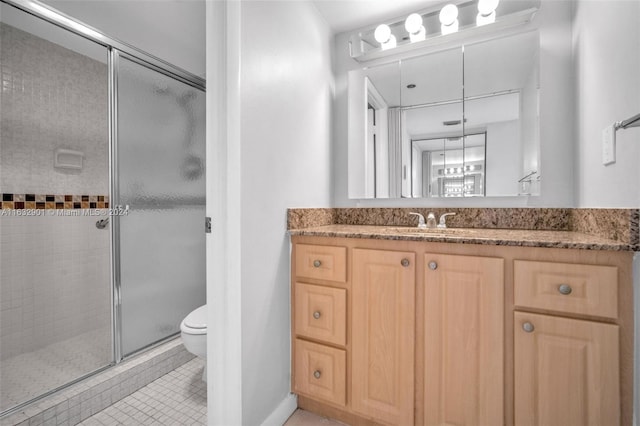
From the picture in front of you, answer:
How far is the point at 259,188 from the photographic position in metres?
1.23

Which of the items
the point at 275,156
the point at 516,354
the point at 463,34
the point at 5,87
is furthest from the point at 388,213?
the point at 5,87

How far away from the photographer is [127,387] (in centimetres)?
158

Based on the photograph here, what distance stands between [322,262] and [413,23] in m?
1.49

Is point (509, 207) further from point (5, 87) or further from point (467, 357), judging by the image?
point (5, 87)

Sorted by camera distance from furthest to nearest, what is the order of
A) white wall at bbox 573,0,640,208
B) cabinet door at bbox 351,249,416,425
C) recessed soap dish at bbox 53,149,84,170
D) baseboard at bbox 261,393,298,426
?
recessed soap dish at bbox 53,149,84,170
baseboard at bbox 261,393,298,426
cabinet door at bbox 351,249,416,425
white wall at bbox 573,0,640,208

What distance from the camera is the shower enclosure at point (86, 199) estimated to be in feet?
5.80

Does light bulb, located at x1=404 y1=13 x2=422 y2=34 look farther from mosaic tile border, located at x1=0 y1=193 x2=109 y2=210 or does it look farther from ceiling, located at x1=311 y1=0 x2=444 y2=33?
mosaic tile border, located at x1=0 y1=193 x2=109 y2=210

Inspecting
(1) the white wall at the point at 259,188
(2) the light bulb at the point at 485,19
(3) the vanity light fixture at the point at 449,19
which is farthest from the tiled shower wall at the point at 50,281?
(2) the light bulb at the point at 485,19

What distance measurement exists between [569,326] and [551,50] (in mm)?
1349

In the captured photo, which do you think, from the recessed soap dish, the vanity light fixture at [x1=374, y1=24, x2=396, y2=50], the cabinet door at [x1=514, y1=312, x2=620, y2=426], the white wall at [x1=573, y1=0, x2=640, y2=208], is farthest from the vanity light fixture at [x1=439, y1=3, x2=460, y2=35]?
the recessed soap dish

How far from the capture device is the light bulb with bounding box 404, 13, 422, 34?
5.42ft

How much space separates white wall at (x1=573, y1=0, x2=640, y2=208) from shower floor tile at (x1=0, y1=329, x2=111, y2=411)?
261 centimetres

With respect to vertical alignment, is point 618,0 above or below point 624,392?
above

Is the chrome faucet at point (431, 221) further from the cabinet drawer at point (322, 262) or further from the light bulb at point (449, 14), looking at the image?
the light bulb at point (449, 14)
